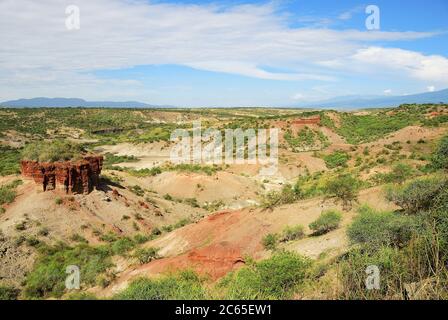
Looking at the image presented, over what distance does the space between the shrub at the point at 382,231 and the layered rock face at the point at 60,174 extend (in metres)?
21.0

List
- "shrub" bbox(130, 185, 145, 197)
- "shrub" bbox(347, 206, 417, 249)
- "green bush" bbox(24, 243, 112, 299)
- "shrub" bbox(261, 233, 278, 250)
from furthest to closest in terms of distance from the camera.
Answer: "shrub" bbox(130, 185, 145, 197), "shrub" bbox(261, 233, 278, 250), "green bush" bbox(24, 243, 112, 299), "shrub" bbox(347, 206, 417, 249)

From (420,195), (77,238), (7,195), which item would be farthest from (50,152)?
(420,195)

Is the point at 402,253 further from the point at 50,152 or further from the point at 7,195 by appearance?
the point at 7,195

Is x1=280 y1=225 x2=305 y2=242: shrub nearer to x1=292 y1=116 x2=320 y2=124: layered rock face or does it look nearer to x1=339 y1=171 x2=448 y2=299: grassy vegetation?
x1=339 y1=171 x2=448 y2=299: grassy vegetation

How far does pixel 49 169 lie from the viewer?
28484 mm

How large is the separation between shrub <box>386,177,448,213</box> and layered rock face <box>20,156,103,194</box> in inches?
839

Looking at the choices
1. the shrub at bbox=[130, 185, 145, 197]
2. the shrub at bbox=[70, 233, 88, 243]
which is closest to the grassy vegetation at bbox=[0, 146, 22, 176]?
the shrub at bbox=[130, 185, 145, 197]

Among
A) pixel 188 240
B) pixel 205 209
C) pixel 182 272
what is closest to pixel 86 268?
pixel 188 240

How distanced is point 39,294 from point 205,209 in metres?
21.5

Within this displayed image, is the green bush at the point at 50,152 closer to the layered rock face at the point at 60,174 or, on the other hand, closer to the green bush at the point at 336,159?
the layered rock face at the point at 60,174

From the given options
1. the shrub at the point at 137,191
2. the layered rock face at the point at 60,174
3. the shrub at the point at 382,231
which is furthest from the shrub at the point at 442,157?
the shrub at the point at 137,191

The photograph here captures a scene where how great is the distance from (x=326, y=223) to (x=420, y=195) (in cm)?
446

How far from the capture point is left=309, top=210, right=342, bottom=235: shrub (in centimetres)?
1895
